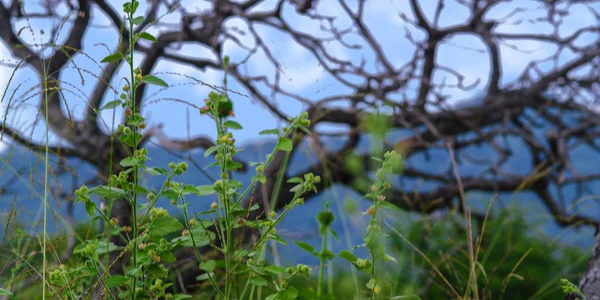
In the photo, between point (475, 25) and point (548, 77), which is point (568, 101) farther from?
point (475, 25)

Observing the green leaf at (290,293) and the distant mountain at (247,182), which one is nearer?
the green leaf at (290,293)

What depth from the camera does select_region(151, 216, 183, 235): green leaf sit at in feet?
3.26

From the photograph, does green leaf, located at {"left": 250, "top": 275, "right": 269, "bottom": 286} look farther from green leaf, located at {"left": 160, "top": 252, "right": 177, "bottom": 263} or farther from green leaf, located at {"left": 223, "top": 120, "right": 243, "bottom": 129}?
green leaf, located at {"left": 223, "top": 120, "right": 243, "bottom": 129}

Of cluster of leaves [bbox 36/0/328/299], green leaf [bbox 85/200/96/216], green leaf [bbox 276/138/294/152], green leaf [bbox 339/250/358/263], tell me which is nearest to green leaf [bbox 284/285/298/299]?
cluster of leaves [bbox 36/0/328/299]

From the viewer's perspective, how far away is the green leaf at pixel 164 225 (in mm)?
994

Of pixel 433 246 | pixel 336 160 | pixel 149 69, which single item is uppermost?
pixel 149 69

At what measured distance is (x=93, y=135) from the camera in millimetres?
3719

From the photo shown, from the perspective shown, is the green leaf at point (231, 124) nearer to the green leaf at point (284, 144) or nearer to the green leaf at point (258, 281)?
the green leaf at point (284, 144)

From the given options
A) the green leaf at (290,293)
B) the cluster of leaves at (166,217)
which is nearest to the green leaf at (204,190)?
the cluster of leaves at (166,217)

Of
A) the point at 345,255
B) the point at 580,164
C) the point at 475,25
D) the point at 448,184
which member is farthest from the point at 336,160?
the point at 580,164

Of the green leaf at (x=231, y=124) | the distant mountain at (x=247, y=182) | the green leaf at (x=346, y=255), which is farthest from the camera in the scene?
the distant mountain at (x=247, y=182)

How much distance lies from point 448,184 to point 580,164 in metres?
18.9

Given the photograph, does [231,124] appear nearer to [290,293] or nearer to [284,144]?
[284,144]

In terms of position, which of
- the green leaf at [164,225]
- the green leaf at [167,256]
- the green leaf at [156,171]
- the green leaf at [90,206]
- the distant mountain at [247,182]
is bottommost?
the distant mountain at [247,182]
